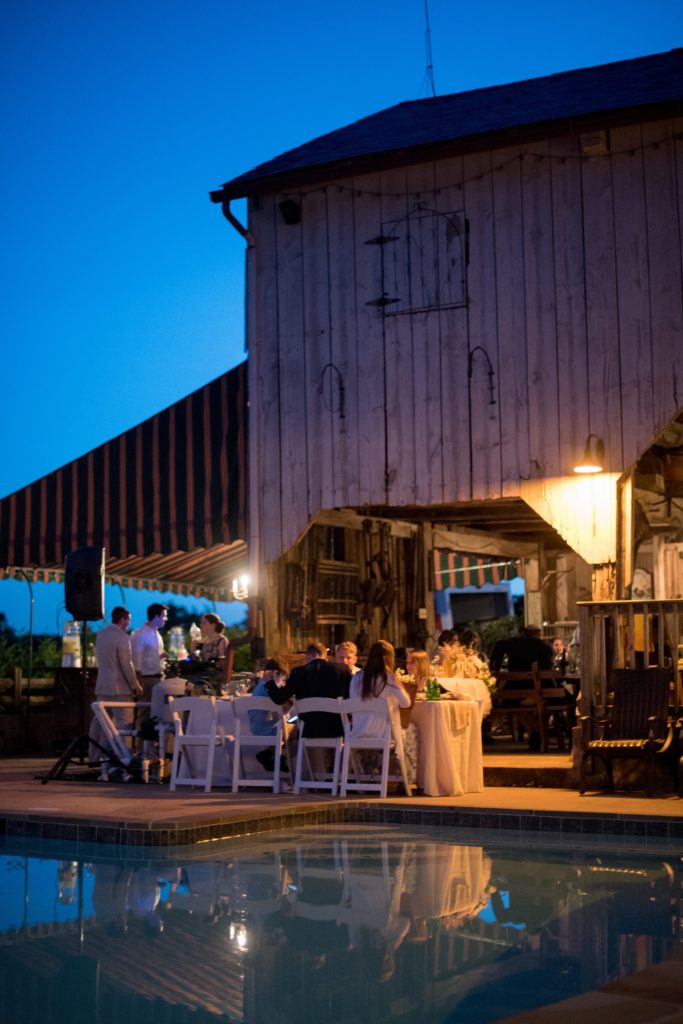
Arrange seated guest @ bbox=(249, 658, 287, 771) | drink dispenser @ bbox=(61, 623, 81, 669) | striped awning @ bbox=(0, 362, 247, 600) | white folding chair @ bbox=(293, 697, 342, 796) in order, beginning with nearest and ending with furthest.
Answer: white folding chair @ bbox=(293, 697, 342, 796) < seated guest @ bbox=(249, 658, 287, 771) < striped awning @ bbox=(0, 362, 247, 600) < drink dispenser @ bbox=(61, 623, 81, 669)

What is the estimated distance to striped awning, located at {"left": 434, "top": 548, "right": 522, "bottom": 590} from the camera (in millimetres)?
20375

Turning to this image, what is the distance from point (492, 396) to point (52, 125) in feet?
256

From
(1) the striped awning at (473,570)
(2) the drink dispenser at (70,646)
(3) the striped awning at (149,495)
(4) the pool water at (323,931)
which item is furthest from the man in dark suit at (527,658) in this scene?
(2) the drink dispenser at (70,646)

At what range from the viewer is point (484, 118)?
1395 cm

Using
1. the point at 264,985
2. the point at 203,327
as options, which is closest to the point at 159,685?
the point at 264,985

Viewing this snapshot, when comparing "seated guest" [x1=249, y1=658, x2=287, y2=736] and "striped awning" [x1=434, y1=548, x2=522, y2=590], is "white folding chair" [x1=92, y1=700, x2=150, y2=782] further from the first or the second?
"striped awning" [x1=434, y1=548, x2=522, y2=590]

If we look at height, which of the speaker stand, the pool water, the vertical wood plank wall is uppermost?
the vertical wood plank wall

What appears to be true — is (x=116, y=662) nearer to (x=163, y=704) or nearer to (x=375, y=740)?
(x=163, y=704)

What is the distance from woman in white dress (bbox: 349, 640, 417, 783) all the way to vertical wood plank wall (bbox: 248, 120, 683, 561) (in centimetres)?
294

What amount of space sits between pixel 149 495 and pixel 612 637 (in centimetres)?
627

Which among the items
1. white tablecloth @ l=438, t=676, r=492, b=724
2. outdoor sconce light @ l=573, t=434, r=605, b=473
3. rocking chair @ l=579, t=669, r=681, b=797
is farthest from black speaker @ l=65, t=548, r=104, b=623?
rocking chair @ l=579, t=669, r=681, b=797

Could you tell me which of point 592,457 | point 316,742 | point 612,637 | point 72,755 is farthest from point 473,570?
point 316,742

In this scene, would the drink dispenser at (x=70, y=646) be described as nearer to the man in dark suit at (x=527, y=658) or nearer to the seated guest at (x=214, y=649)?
the seated guest at (x=214, y=649)

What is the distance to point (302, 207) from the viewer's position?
14523mm
